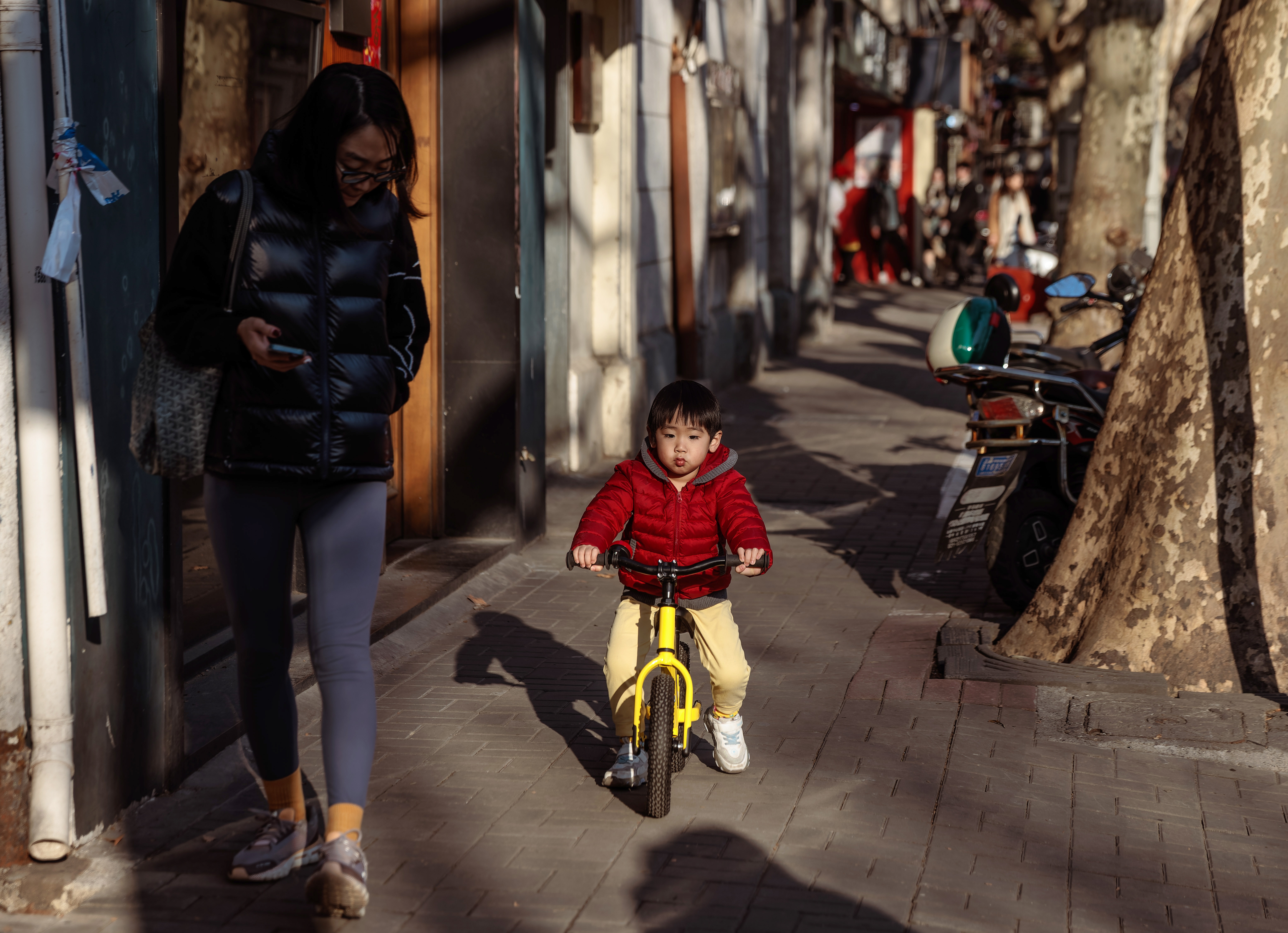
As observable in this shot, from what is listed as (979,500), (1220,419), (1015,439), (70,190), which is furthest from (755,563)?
(1015,439)

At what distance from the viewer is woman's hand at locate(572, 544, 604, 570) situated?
406 centimetres

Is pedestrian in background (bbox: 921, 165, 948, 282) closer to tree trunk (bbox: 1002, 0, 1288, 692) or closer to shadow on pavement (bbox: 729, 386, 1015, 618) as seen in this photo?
shadow on pavement (bbox: 729, 386, 1015, 618)

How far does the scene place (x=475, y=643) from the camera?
613 centimetres

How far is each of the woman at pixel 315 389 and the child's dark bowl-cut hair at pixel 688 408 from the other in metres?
0.83

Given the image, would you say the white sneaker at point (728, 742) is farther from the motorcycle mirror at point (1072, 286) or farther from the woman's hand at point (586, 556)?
the motorcycle mirror at point (1072, 286)

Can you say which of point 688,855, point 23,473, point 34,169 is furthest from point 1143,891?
point 34,169

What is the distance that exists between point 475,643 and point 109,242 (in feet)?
8.53

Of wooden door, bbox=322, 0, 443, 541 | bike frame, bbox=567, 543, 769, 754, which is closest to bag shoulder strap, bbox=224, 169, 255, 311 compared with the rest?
bike frame, bbox=567, 543, 769, 754

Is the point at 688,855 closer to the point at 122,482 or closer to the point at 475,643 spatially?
the point at 122,482

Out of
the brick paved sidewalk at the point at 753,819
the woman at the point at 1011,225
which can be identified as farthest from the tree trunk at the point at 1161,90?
the brick paved sidewalk at the point at 753,819

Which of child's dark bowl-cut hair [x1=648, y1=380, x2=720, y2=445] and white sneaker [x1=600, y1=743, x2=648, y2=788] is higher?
child's dark bowl-cut hair [x1=648, y1=380, x2=720, y2=445]

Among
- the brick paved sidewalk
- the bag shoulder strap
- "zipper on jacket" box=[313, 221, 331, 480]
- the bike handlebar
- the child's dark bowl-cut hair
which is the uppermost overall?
the bag shoulder strap

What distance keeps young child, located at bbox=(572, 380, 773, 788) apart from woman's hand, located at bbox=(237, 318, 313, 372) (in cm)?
103

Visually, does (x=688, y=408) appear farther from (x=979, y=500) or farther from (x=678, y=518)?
(x=979, y=500)
